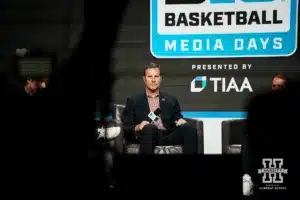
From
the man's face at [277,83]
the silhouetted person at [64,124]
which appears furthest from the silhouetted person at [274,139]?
the silhouetted person at [64,124]

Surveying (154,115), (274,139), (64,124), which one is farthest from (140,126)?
(274,139)

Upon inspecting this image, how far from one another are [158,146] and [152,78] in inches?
18.0

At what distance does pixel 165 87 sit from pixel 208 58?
0.34 meters

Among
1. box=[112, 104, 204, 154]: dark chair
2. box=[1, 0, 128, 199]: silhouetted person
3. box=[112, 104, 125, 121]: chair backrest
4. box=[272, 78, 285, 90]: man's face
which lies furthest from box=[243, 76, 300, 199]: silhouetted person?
box=[1, 0, 128, 199]: silhouetted person

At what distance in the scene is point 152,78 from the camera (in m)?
2.29

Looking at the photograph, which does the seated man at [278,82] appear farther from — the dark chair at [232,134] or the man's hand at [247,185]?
the man's hand at [247,185]

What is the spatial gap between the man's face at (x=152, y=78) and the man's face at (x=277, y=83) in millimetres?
750

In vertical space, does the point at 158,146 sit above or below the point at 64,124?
below

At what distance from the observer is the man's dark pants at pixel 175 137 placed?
229 cm

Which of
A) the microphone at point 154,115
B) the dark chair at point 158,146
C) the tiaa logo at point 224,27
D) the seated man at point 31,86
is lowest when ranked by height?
the dark chair at point 158,146

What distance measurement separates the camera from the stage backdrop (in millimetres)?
2205

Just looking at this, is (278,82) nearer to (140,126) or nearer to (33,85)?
(140,126)

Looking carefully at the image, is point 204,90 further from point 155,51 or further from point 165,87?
point 155,51

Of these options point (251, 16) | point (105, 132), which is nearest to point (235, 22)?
point (251, 16)
